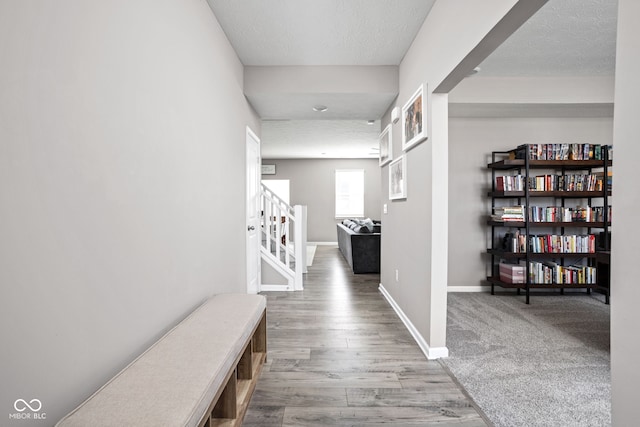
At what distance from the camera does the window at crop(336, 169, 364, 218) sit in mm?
9797

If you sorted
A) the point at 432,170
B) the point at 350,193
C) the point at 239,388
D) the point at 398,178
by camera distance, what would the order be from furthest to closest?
1. the point at 350,193
2. the point at 398,178
3. the point at 432,170
4. the point at 239,388

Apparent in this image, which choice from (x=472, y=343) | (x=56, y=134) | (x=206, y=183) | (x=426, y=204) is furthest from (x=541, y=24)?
(x=56, y=134)

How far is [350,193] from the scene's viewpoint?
9812 mm

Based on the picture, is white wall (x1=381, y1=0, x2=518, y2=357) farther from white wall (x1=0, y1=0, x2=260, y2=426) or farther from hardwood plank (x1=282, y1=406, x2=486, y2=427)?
white wall (x1=0, y1=0, x2=260, y2=426)

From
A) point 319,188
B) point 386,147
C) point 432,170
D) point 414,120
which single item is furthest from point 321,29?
point 319,188

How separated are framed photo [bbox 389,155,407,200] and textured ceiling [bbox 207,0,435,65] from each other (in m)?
1.06

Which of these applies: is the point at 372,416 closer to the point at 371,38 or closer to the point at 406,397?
the point at 406,397

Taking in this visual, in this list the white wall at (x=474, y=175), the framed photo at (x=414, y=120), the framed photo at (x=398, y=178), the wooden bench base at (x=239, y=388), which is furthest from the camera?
the white wall at (x=474, y=175)

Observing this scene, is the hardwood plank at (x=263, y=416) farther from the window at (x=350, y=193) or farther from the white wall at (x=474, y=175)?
the window at (x=350, y=193)

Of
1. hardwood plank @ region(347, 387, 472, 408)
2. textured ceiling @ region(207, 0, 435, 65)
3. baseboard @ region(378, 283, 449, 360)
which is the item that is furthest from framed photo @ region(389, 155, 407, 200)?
hardwood plank @ region(347, 387, 472, 408)

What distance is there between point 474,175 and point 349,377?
341 centimetres

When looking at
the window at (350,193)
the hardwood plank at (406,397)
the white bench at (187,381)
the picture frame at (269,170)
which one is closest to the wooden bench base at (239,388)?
the white bench at (187,381)

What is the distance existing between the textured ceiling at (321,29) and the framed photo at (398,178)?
3.47ft

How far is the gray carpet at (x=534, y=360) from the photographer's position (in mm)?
1822
